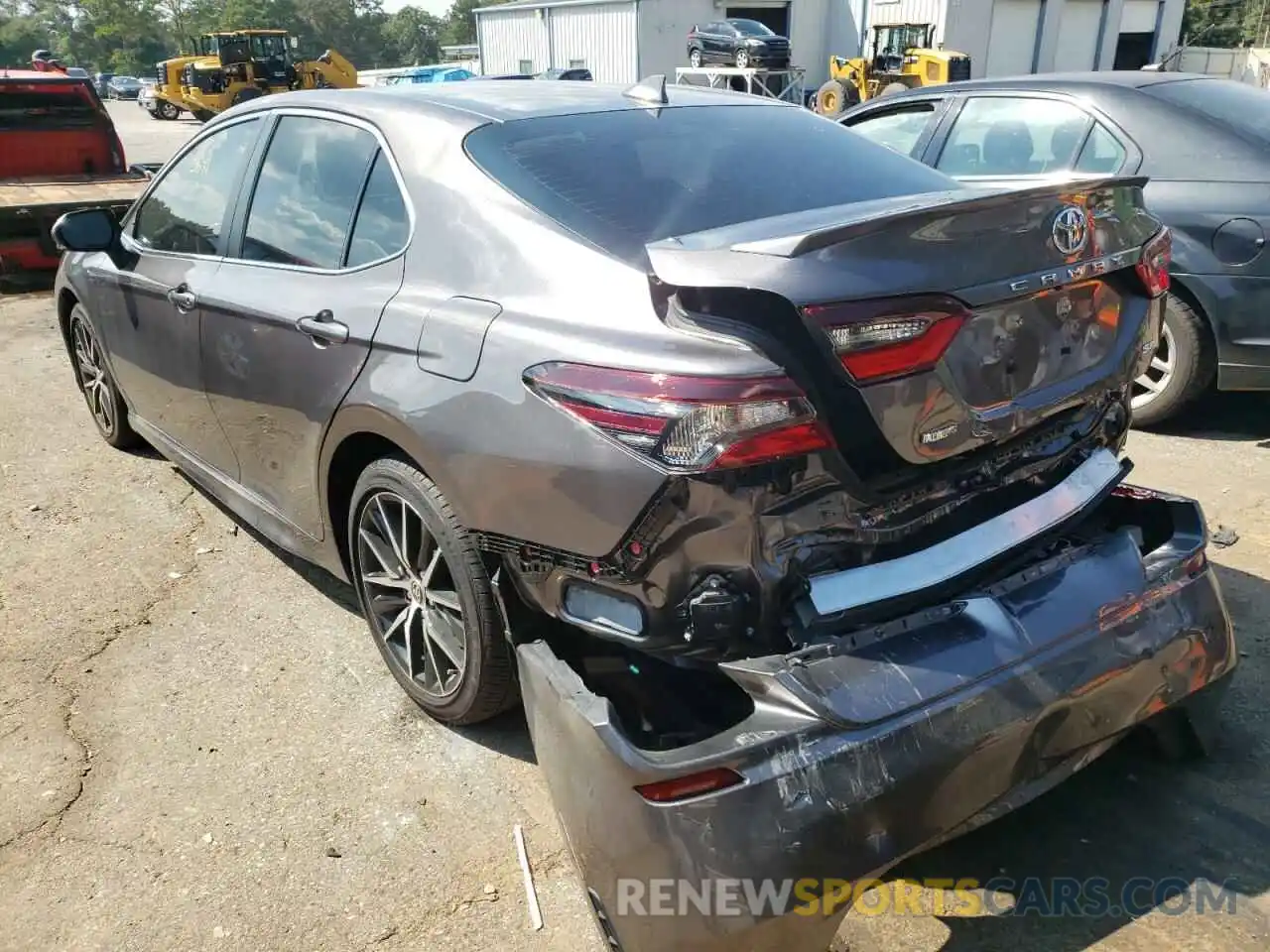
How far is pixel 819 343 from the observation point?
1906mm

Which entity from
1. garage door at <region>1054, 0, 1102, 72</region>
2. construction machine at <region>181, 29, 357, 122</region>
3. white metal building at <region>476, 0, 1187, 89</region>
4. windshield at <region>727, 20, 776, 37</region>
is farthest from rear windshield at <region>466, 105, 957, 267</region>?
garage door at <region>1054, 0, 1102, 72</region>

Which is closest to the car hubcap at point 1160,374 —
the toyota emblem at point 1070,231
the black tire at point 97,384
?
the toyota emblem at point 1070,231

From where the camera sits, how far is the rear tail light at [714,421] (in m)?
1.89

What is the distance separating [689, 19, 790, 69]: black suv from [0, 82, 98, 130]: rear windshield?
19333mm

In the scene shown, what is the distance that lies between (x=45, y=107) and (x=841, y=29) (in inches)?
1155

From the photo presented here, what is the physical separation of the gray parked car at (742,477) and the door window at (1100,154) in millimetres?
2615

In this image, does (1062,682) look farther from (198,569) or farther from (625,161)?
(198,569)

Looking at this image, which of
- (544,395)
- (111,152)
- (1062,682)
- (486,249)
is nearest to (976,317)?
(1062,682)

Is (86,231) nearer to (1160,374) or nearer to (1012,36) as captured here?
(1160,374)

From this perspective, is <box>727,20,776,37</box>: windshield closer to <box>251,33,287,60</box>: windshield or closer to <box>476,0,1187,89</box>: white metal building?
<box>476,0,1187,89</box>: white metal building

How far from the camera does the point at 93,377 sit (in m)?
5.23

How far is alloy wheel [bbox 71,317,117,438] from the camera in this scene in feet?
16.3

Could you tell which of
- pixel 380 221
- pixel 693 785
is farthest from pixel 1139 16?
pixel 693 785

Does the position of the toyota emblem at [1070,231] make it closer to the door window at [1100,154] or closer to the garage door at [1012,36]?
the door window at [1100,154]
